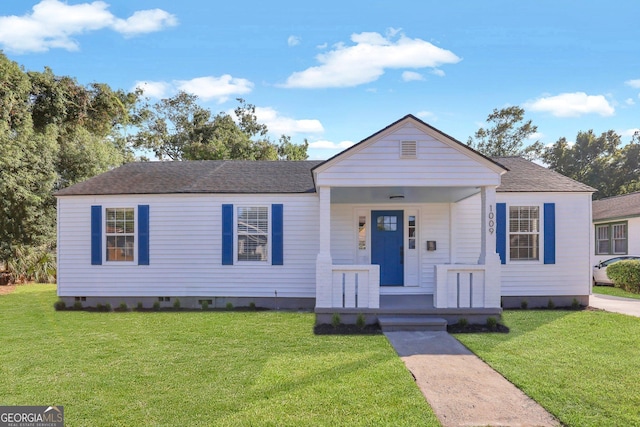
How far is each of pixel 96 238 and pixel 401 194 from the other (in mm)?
7883

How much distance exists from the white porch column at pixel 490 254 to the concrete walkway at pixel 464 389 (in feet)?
5.80

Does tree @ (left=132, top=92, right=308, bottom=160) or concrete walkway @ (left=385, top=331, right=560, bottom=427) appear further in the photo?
tree @ (left=132, top=92, right=308, bottom=160)

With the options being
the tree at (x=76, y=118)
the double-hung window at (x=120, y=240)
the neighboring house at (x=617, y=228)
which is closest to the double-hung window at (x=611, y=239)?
the neighboring house at (x=617, y=228)

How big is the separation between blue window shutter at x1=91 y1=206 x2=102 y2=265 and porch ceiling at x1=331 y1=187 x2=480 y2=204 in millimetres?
6155

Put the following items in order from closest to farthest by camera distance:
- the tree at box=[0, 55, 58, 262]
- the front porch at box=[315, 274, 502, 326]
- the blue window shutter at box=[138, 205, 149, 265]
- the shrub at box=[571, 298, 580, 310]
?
the front porch at box=[315, 274, 502, 326] → the shrub at box=[571, 298, 580, 310] → the blue window shutter at box=[138, 205, 149, 265] → the tree at box=[0, 55, 58, 262]

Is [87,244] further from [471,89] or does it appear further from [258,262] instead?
[471,89]

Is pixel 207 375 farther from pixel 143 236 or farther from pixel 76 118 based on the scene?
pixel 76 118

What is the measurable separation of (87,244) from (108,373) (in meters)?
6.20

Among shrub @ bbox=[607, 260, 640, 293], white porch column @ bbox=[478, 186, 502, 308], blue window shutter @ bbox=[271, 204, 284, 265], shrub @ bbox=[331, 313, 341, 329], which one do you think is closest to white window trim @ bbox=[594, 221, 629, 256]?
shrub @ bbox=[607, 260, 640, 293]

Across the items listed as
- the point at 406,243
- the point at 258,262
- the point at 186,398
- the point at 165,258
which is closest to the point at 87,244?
the point at 165,258

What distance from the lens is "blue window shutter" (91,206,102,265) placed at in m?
9.90

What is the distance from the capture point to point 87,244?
9.99 metres

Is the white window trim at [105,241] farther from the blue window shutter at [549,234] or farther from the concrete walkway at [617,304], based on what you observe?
the concrete walkway at [617,304]

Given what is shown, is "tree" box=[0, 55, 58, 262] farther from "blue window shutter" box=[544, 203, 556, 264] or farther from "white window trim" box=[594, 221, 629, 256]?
"white window trim" box=[594, 221, 629, 256]
